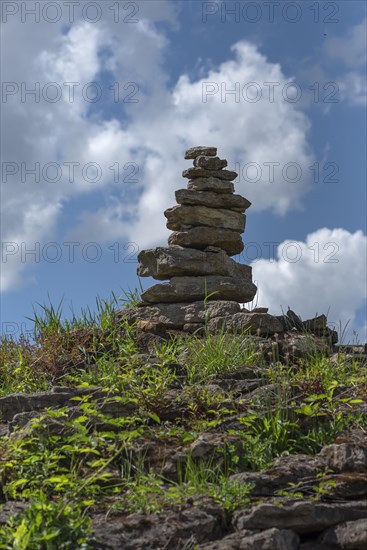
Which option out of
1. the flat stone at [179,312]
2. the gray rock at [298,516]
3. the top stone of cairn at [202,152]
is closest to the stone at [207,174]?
the top stone of cairn at [202,152]

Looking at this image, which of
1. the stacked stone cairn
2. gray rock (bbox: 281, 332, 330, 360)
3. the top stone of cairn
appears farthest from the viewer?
the top stone of cairn

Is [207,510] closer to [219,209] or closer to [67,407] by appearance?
[67,407]

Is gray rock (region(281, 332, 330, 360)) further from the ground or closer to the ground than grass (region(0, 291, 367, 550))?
further from the ground

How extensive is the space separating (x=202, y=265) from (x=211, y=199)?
1341mm

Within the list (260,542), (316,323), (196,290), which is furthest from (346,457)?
(196,290)

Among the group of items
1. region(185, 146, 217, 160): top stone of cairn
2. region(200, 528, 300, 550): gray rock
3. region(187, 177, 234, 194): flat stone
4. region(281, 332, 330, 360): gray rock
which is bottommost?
region(200, 528, 300, 550): gray rock

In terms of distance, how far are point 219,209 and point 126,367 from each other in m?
4.82

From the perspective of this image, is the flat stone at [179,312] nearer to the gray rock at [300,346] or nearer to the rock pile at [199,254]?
the rock pile at [199,254]

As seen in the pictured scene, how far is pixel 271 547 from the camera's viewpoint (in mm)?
5500

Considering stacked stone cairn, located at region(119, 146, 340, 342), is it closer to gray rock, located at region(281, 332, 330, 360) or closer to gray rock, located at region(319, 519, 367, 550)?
gray rock, located at region(281, 332, 330, 360)

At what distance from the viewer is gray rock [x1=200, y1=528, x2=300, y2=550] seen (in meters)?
5.50

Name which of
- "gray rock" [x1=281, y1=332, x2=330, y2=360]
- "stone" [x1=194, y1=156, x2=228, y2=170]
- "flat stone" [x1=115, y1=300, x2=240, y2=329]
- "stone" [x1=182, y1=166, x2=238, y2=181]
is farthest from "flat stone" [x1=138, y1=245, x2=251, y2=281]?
"gray rock" [x1=281, y1=332, x2=330, y2=360]

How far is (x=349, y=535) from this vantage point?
5.70 meters

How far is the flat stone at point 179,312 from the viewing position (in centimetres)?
1172
